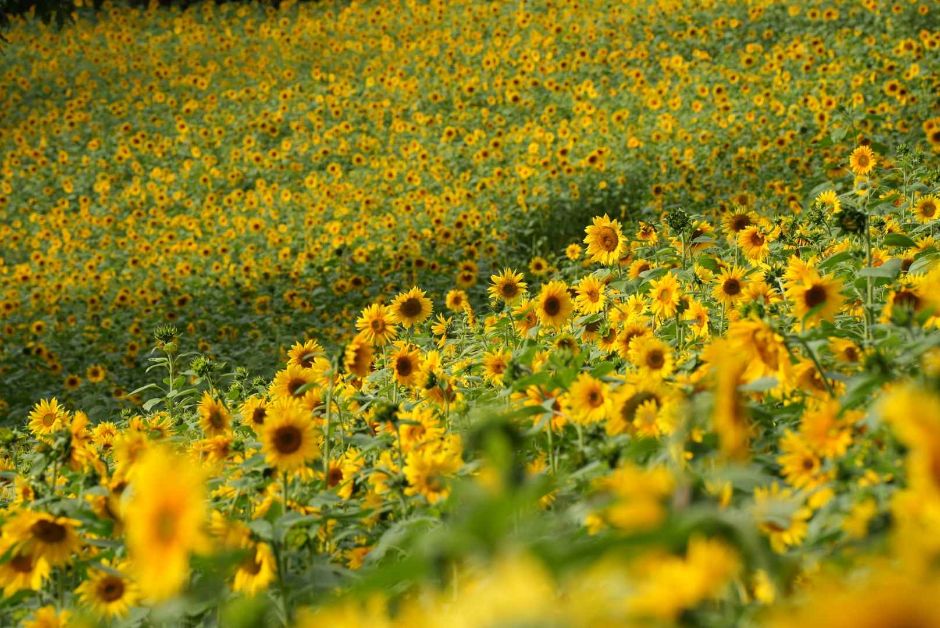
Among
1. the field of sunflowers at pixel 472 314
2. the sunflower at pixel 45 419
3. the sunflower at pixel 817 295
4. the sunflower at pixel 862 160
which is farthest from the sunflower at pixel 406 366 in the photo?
the sunflower at pixel 862 160

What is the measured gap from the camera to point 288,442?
88.4 inches

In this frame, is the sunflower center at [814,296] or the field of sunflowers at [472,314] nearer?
the field of sunflowers at [472,314]

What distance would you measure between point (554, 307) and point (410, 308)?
0.67 m

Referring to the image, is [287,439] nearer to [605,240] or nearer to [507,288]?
[507,288]

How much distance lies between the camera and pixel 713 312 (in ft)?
13.6

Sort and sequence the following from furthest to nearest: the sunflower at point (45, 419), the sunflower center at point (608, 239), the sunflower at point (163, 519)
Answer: the sunflower center at point (608, 239) < the sunflower at point (45, 419) < the sunflower at point (163, 519)

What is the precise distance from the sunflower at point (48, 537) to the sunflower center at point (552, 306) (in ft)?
6.95

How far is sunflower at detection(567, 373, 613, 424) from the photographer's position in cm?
226

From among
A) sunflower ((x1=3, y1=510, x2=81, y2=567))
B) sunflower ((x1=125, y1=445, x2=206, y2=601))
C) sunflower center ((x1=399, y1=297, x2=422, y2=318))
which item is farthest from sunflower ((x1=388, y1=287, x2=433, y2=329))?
sunflower ((x1=125, y1=445, x2=206, y2=601))

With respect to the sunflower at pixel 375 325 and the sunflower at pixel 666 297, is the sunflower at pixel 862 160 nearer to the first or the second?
the sunflower at pixel 666 297

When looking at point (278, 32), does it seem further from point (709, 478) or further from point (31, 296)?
point (709, 478)

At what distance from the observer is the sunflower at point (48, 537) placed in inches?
75.7

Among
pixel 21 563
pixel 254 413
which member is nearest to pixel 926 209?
pixel 254 413

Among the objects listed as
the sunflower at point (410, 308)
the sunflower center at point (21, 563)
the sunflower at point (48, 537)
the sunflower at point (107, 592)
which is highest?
the sunflower at point (48, 537)
